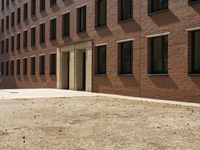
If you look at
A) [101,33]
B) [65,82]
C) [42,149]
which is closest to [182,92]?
[101,33]

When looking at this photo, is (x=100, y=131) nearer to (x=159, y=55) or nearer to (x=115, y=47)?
(x=159, y=55)

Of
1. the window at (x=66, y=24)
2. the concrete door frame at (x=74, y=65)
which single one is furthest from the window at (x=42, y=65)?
the window at (x=66, y=24)

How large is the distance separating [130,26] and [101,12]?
4.43 meters

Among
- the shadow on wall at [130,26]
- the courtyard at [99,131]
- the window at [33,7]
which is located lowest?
the courtyard at [99,131]

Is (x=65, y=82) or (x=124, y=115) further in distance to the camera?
(x=65, y=82)

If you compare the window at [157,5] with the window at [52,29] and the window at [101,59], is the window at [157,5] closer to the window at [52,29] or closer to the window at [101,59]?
the window at [101,59]

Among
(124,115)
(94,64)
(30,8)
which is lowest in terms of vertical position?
(124,115)

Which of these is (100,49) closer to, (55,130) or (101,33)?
(101,33)

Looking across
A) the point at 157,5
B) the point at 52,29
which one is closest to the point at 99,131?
the point at 157,5

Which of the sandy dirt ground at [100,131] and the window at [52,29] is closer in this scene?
the sandy dirt ground at [100,131]

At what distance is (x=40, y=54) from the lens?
1407 inches

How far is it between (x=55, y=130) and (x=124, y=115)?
374 centimetres

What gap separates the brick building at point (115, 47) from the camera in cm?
1747

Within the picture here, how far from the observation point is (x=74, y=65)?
28.7 meters
